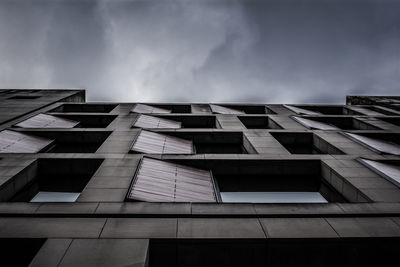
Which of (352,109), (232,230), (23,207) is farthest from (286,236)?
(352,109)

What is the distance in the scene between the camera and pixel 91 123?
67.3 ft

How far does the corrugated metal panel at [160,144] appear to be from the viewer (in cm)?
1325

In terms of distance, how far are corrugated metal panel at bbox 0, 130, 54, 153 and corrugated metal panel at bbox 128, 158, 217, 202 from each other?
6.94 m

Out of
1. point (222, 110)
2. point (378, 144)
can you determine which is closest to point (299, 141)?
point (378, 144)

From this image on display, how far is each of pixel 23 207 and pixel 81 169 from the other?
160 inches

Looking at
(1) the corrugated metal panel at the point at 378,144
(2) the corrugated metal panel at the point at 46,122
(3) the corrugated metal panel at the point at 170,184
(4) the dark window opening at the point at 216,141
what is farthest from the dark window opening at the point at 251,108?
(3) the corrugated metal panel at the point at 170,184

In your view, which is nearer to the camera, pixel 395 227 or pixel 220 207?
pixel 395 227

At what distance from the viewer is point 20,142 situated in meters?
14.1

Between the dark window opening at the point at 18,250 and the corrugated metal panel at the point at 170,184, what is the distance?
2.90 metres

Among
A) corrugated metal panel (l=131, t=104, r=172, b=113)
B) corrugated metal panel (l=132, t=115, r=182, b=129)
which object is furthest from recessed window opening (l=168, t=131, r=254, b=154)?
corrugated metal panel (l=131, t=104, r=172, b=113)

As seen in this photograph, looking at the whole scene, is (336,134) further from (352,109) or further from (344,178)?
(352,109)

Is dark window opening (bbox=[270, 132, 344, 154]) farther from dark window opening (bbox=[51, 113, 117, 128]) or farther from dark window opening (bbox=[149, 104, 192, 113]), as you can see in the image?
dark window opening (bbox=[51, 113, 117, 128])

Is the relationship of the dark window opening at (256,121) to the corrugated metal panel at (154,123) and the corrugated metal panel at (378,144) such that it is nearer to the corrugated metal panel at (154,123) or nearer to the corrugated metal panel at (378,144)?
the corrugated metal panel at (154,123)

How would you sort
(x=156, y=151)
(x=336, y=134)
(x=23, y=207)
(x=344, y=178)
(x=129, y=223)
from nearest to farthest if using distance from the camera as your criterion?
(x=129, y=223), (x=23, y=207), (x=344, y=178), (x=156, y=151), (x=336, y=134)
